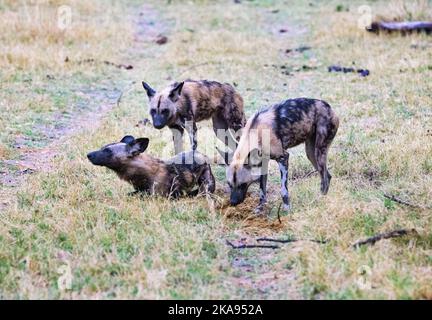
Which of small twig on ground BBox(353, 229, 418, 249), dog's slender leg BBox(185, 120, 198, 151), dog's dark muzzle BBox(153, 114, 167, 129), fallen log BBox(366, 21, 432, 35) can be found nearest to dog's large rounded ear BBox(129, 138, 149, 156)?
dog's dark muzzle BBox(153, 114, 167, 129)

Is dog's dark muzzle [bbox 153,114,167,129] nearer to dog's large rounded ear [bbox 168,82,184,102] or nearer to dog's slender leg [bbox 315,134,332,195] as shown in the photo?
dog's large rounded ear [bbox 168,82,184,102]

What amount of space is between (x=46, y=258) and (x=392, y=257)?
7.22 ft

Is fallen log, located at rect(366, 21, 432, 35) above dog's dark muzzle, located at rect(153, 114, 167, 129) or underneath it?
above

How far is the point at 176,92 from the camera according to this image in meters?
7.09

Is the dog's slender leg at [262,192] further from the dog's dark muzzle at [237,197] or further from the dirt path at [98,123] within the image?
the dirt path at [98,123]

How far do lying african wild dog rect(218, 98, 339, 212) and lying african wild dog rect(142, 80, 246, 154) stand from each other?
128 cm

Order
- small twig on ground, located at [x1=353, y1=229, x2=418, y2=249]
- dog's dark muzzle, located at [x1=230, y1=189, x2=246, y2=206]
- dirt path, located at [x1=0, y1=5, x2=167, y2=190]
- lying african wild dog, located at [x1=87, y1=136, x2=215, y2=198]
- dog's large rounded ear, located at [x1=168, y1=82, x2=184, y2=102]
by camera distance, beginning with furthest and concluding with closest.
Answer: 1. dog's large rounded ear, located at [x1=168, y1=82, x2=184, y2=102]
2. dirt path, located at [x1=0, y1=5, x2=167, y2=190]
3. lying african wild dog, located at [x1=87, y1=136, x2=215, y2=198]
4. dog's dark muzzle, located at [x1=230, y1=189, x2=246, y2=206]
5. small twig on ground, located at [x1=353, y1=229, x2=418, y2=249]

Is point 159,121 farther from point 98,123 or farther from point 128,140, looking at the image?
point 98,123

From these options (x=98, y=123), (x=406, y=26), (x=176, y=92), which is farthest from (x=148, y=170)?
(x=406, y=26)

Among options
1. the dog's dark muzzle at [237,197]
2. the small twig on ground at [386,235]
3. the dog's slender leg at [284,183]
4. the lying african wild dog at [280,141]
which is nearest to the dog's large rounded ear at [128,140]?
the lying african wild dog at [280,141]

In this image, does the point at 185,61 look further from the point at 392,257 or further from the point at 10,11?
the point at 392,257

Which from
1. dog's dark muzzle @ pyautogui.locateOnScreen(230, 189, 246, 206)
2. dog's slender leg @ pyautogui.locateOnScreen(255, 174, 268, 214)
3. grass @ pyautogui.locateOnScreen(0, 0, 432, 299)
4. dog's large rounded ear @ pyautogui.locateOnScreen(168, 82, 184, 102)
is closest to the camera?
grass @ pyautogui.locateOnScreen(0, 0, 432, 299)

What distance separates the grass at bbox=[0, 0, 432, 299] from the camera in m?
4.27
